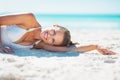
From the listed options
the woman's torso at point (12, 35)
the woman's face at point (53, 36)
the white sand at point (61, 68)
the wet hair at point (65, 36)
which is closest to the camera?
the white sand at point (61, 68)

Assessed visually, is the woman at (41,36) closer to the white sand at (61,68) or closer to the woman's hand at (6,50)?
the woman's hand at (6,50)

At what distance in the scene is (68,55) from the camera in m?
4.98

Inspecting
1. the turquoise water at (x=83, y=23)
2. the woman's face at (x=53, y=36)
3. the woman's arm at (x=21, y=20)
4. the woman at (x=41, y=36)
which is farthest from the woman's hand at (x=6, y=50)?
the turquoise water at (x=83, y=23)

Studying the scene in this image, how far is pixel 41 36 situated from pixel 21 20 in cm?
60

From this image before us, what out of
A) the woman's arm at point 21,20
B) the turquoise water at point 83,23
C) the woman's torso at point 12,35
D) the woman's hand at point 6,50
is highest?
the woman's arm at point 21,20

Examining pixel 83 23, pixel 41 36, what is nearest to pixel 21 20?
pixel 41 36

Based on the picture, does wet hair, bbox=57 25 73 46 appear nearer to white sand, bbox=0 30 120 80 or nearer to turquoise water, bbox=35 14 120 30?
white sand, bbox=0 30 120 80

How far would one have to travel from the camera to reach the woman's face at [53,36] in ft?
16.1

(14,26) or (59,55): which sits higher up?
(14,26)

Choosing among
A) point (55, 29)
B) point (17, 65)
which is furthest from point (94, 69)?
point (55, 29)

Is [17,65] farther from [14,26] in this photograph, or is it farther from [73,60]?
[14,26]

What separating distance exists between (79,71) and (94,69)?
252 mm

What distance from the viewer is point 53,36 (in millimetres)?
4918

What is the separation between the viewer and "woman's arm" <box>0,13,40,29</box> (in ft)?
17.1
